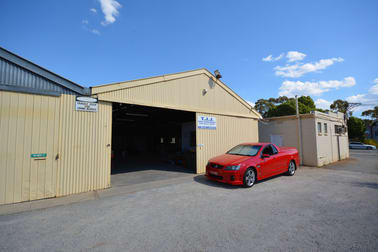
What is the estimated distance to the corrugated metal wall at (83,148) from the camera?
5441mm

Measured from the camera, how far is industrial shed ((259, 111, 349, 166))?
36.8 feet

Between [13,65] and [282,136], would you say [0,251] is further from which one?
[282,136]

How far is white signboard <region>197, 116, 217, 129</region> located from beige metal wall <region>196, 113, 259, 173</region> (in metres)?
0.17

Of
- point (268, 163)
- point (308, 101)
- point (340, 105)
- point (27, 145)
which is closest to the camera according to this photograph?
point (27, 145)

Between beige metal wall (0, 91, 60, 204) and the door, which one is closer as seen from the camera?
beige metal wall (0, 91, 60, 204)

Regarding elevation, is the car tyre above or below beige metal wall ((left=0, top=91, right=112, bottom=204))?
below

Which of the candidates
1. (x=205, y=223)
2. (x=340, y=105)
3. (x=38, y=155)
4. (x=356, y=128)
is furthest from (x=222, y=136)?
(x=340, y=105)

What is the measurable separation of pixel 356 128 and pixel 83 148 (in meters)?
45.6

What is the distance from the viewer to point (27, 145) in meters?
4.95

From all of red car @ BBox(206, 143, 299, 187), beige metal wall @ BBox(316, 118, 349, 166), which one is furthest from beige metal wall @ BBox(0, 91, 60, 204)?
beige metal wall @ BBox(316, 118, 349, 166)

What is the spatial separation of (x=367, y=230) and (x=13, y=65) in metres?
9.24

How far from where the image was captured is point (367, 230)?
10.3 ft

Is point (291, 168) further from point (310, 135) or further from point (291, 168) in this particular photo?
point (310, 135)

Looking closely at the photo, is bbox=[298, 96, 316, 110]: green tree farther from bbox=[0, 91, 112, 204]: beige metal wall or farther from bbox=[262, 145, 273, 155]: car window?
bbox=[0, 91, 112, 204]: beige metal wall
